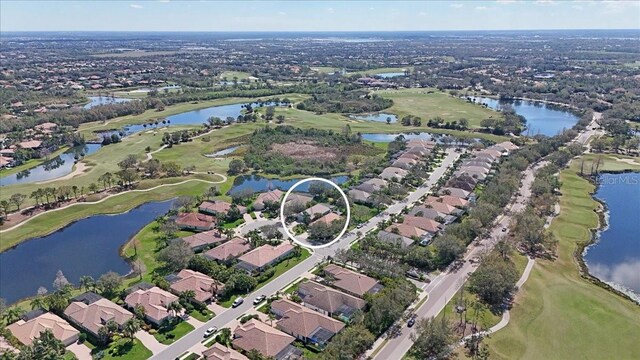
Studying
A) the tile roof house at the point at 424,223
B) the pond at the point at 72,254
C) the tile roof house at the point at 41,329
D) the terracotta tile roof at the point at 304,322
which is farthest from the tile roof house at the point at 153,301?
the tile roof house at the point at 424,223

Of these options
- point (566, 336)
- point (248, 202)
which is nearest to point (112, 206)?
point (248, 202)

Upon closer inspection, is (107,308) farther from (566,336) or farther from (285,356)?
(566,336)

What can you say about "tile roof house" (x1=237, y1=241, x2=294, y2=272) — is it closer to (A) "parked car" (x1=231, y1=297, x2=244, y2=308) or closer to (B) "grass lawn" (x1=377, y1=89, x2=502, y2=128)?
(A) "parked car" (x1=231, y1=297, x2=244, y2=308)

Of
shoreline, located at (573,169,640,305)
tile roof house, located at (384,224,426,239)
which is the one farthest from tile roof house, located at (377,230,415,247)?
shoreline, located at (573,169,640,305)

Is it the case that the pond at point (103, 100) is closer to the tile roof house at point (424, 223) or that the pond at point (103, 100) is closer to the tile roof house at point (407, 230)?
the tile roof house at point (424, 223)

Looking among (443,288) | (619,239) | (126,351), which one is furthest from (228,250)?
(619,239)
